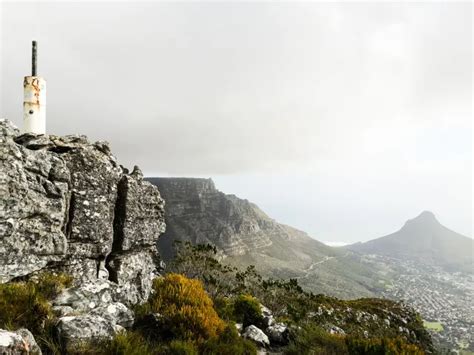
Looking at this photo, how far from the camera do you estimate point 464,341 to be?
Result: 12131 cm

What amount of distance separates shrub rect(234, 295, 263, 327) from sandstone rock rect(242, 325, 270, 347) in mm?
1666

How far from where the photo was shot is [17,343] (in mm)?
5473

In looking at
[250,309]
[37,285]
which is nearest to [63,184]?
[37,285]

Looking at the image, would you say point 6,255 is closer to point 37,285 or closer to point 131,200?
point 37,285

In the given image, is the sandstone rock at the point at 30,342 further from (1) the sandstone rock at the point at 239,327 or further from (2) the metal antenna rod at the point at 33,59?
(2) the metal antenna rod at the point at 33,59

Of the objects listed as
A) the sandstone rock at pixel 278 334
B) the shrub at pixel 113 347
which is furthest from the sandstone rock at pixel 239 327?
the shrub at pixel 113 347

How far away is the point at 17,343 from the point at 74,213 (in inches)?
215

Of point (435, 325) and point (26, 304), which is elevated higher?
point (26, 304)

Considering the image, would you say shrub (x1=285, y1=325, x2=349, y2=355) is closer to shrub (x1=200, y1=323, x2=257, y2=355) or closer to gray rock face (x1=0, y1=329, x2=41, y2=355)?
shrub (x1=200, y1=323, x2=257, y2=355)

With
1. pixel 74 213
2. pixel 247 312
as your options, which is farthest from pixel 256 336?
pixel 74 213

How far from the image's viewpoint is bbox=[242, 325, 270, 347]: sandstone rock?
11659 millimetres

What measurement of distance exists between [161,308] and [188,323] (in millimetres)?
1595

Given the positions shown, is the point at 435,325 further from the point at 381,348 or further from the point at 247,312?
the point at 381,348

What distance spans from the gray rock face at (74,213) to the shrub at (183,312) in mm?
804
